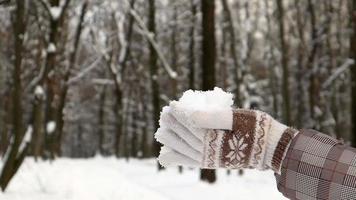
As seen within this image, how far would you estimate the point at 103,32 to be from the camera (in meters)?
28.7

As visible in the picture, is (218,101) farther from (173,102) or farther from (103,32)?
(103,32)

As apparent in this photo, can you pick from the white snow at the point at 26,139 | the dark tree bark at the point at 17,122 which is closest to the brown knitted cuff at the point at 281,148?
the dark tree bark at the point at 17,122

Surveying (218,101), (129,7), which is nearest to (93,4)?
(129,7)

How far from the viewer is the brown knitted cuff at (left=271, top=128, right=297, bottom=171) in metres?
1.73

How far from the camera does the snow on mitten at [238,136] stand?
168cm

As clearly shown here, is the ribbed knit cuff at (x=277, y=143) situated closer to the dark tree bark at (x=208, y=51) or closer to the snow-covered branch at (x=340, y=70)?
the dark tree bark at (x=208, y=51)

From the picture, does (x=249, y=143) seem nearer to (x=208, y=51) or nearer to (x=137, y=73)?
(x=208, y=51)

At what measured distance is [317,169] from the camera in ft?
5.34

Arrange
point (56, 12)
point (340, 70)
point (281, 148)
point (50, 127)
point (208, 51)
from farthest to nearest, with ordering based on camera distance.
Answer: point (340, 70)
point (50, 127)
point (208, 51)
point (56, 12)
point (281, 148)

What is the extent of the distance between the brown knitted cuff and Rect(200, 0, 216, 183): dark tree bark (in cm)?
1112

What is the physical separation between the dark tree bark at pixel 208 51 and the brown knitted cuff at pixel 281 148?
36.5ft

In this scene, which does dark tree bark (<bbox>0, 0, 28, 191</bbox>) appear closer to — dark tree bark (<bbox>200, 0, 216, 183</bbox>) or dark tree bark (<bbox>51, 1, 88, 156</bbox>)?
dark tree bark (<bbox>200, 0, 216, 183</bbox>)

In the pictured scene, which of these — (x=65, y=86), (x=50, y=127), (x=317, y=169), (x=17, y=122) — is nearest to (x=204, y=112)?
(x=317, y=169)

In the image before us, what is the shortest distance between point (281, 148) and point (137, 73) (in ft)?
107
